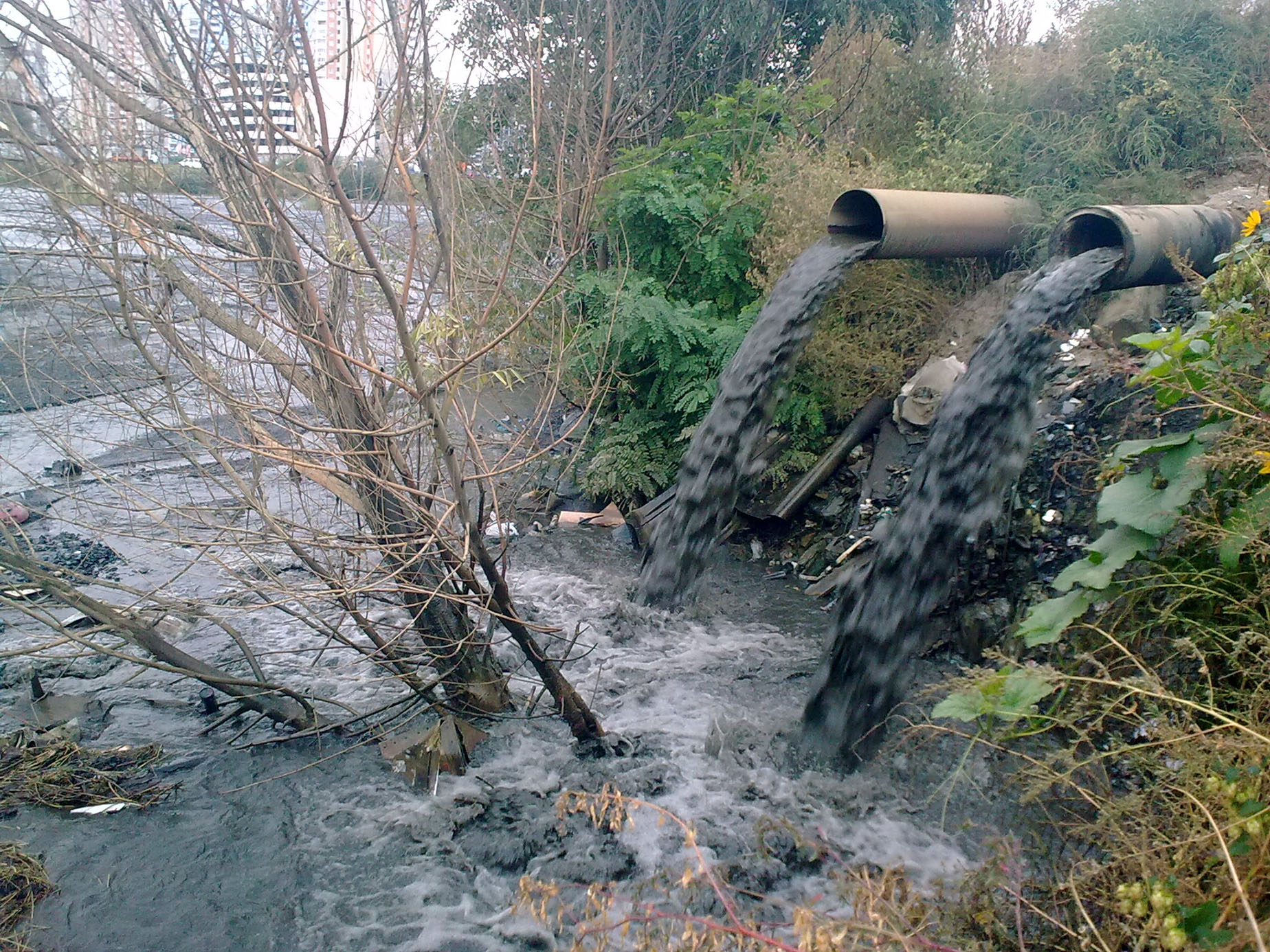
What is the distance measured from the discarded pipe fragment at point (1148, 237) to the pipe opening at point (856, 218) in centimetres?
112

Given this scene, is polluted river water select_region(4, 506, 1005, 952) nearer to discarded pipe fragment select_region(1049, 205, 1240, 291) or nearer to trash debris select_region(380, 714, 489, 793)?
trash debris select_region(380, 714, 489, 793)

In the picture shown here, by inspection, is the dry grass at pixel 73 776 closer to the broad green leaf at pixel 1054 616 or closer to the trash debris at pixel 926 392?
the broad green leaf at pixel 1054 616

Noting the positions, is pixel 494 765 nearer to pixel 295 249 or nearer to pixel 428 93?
pixel 295 249

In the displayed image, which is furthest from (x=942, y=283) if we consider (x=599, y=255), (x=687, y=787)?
(x=687, y=787)

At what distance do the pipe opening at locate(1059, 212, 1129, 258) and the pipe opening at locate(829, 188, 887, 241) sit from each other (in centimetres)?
115

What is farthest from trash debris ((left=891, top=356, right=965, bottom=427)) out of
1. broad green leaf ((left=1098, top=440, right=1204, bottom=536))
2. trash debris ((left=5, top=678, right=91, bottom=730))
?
trash debris ((left=5, top=678, right=91, bottom=730))

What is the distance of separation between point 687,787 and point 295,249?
9.50 feet

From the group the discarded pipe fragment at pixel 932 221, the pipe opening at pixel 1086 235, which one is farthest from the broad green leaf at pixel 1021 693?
the pipe opening at pixel 1086 235

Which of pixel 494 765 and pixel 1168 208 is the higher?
pixel 1168 208

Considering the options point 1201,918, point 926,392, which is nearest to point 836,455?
point 926,392

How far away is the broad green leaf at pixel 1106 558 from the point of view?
291cm

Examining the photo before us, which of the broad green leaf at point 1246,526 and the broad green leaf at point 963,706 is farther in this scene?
the broad green leaf at point 963,706

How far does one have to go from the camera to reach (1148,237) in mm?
4781

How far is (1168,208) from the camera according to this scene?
5137mm
